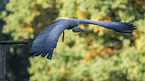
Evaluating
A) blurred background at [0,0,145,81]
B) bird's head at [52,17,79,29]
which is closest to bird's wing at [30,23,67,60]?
bird's head at [52,17,79,29]

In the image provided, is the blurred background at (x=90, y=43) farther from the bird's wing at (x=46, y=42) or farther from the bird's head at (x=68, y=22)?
the bird's wing at (x=46, y=42)

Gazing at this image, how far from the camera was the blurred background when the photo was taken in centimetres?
507

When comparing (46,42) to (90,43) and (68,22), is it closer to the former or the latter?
(68,22)

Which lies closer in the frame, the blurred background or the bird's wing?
the bird's wing

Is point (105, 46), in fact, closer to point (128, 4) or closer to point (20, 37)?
point (128, 4)

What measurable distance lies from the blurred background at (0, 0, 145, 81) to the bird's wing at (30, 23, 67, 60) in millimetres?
3253

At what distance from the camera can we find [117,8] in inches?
205

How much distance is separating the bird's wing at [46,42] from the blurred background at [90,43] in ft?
10.7

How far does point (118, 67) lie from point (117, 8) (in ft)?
4.57

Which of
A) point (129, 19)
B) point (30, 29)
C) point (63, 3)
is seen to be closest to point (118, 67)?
point (129, 19)

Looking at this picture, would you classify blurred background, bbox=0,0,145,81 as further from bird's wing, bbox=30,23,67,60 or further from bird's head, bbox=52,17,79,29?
bird's wing, bbox=30,23,67,60

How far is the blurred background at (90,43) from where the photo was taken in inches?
200

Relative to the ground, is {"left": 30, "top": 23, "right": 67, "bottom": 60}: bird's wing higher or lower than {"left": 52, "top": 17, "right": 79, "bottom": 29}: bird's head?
lower

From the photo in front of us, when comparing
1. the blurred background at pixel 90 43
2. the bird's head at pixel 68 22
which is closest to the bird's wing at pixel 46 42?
the bird's head at pixel 68 22
